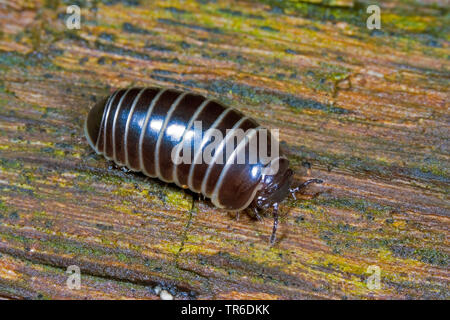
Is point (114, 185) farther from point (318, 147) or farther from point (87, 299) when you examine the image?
point (318, 147)

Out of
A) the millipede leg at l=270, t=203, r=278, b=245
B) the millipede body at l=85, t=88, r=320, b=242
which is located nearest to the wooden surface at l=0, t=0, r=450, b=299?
the millipede leg at l=270, t=203, r=278, b=245

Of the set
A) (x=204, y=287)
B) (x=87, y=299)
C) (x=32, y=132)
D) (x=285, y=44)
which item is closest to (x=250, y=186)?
(x=204, y=287)

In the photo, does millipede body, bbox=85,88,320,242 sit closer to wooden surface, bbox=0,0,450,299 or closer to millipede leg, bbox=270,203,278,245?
millipede leg, bbox=270,203,278,245

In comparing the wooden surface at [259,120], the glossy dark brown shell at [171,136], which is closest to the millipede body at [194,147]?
the glossy dark brown shell at [171,136]

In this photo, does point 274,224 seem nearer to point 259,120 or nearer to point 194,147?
point 194,147

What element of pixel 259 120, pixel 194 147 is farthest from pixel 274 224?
pixel 259 120

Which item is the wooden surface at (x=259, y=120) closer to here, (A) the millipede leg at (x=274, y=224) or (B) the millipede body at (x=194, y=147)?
(A) the millipede leg at (x=274, y=224)
